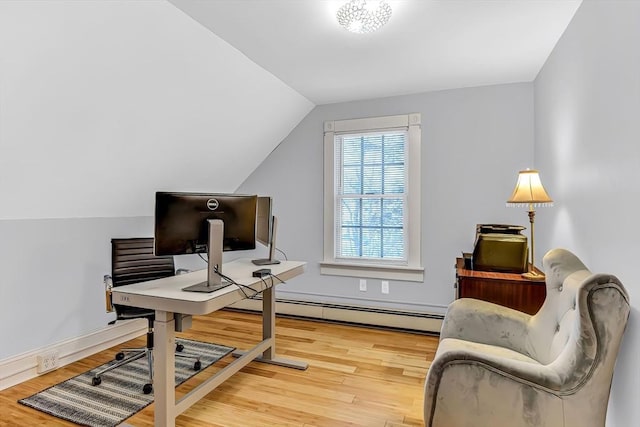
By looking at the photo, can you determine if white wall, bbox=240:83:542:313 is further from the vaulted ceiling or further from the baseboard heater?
the vaulted ceiling

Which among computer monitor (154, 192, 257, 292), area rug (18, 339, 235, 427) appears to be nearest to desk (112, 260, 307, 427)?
computer monitor (154, 192, 257, 292)

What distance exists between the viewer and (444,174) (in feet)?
11.4

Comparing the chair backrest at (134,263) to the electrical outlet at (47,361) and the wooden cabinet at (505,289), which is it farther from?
the wooden cabinet at (505,289)

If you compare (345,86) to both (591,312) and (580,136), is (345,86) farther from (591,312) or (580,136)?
(591,312)

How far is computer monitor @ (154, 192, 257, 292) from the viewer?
78.7 inches

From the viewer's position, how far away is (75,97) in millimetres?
2107

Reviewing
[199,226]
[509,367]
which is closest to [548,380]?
[509,367]

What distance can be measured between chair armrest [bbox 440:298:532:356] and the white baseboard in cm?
281

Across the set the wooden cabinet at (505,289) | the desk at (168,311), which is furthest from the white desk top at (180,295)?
the wooden cabinet at (505,289)

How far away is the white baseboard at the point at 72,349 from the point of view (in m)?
2.47

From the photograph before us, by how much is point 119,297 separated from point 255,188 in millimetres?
2510

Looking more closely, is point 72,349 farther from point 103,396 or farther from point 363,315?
point 363,315

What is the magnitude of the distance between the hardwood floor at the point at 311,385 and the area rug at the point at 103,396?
62mm

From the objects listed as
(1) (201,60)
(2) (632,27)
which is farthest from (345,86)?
(2) (632,27)
